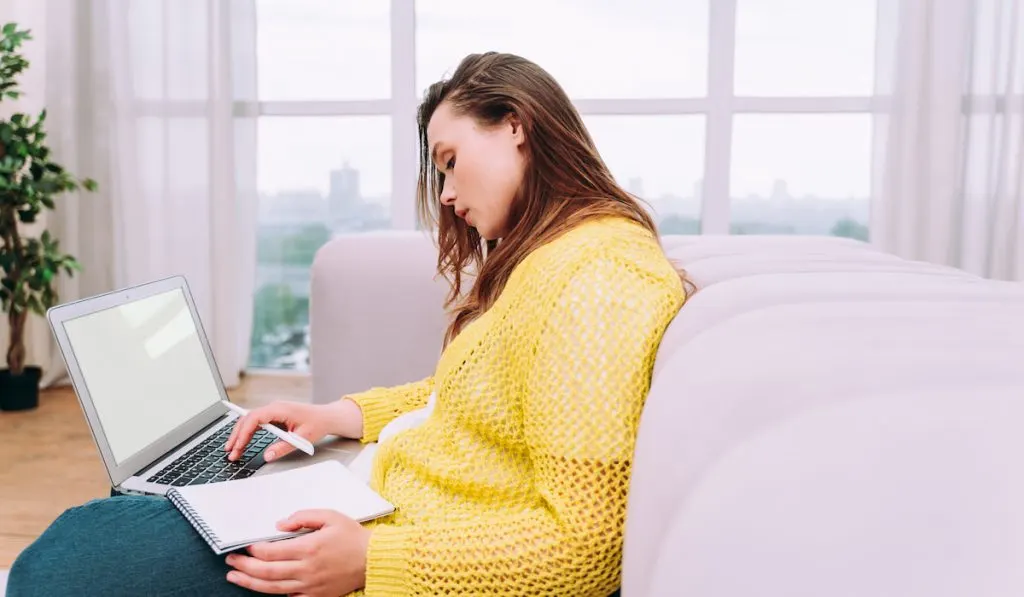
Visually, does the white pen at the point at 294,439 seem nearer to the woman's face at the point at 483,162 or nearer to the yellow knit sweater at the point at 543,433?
the yellow knit sweater at the point at 543,433

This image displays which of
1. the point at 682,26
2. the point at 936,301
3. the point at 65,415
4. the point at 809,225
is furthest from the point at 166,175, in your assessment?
the point at 936,301

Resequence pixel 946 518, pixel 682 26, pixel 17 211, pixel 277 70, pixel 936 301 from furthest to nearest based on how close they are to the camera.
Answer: pixel 277 70, pixel 682 26, pixel 17 211, pixel 936 301, pixel 946 518

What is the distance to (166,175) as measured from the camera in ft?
10.7

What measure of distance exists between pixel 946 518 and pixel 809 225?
319 cm

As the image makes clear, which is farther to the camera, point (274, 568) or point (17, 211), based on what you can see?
point (17, 211)

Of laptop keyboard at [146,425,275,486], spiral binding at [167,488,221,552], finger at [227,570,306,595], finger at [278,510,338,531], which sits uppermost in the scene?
finger at [278,510,338,531]

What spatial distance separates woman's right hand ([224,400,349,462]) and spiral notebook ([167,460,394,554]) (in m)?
0.15

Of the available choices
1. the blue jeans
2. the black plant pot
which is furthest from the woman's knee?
the black plant pot

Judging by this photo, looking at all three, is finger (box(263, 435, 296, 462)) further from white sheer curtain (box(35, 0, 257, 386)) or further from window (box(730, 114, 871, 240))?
window (box(730, 114, 871, 240))

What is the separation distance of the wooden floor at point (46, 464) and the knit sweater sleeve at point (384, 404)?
1075mm

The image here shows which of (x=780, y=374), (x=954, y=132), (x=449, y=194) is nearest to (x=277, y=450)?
(x=449, y=194)

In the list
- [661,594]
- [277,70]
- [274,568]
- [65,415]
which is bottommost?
[65,415]

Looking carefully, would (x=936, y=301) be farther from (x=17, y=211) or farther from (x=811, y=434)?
(x=17, y=211)

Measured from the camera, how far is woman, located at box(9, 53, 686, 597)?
2.24ft
